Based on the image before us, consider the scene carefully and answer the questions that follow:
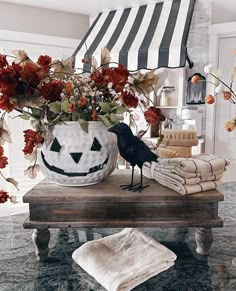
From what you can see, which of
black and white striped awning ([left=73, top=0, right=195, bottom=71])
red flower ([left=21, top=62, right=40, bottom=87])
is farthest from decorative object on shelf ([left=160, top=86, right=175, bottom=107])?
red flower ([left=21, top=62, right=40, bottom=87])

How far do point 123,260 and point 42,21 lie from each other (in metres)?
3.38

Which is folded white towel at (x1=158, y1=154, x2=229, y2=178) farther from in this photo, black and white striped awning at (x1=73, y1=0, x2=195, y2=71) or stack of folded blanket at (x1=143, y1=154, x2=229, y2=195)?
black and white striped awning at (x1=73, y1=0, x2=195, y2=71)

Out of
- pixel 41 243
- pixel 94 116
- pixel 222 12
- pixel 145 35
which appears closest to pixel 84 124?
pixel 94 116

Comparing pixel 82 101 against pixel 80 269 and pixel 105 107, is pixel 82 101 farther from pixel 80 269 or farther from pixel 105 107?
pixel 80 269

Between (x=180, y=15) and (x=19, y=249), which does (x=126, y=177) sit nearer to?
(x=19, y=249)

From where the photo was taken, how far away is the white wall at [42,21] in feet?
10.7

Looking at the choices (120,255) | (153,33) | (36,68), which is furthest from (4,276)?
(153,33)

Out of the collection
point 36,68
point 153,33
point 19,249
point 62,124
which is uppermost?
point 153,33

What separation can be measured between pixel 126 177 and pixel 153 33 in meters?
2.47

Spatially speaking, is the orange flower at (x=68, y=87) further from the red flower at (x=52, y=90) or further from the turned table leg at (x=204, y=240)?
the turned table leg at (x=204, y=240)

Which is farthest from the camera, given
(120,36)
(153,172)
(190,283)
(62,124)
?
(120,36)

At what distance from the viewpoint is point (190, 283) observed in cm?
70

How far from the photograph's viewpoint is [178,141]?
1.44 metres

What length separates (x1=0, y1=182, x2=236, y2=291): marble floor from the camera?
2.25 ft
